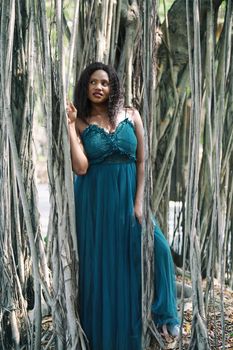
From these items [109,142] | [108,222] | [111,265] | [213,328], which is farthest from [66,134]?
[213,328]

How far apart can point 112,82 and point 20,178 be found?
1.79 ft

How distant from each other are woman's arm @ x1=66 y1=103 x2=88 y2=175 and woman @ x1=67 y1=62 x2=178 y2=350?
0.04m

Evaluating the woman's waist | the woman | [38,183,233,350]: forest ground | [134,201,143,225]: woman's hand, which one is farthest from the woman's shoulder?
[38,183,233,350]: forest ground

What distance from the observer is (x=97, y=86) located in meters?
2.51

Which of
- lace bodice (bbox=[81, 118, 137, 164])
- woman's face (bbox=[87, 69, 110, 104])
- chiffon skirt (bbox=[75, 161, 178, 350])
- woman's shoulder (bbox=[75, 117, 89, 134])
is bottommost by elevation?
chiffon skirt (bbox=[75, 161, 178, 350])

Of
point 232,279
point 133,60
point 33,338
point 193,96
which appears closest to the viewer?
point 193,96

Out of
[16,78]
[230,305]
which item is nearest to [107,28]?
[16,78]

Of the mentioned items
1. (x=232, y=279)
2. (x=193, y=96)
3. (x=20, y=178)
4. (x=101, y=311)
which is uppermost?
(x=193, y=96)

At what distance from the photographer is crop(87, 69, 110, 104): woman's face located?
251 centimetres

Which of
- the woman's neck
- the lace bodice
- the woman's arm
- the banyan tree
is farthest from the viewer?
the woman's neck

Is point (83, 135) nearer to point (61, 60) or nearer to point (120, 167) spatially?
point (120, 167)

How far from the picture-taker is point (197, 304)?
2168mm

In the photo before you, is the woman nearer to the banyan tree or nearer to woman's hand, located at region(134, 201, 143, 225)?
woman's hand, located at region(134, 201, 143, 225)

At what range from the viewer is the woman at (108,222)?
8.11 feet
